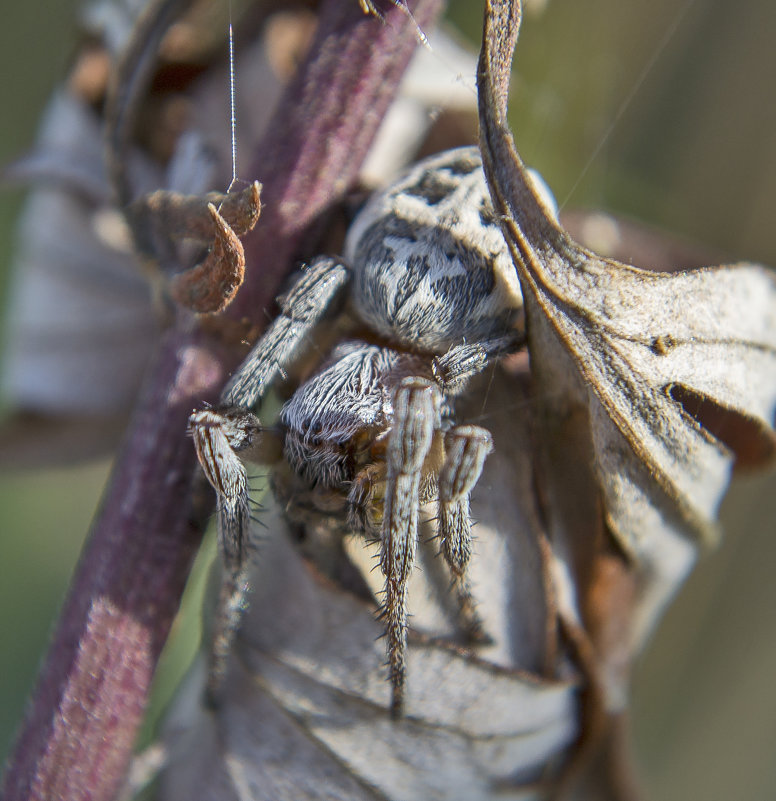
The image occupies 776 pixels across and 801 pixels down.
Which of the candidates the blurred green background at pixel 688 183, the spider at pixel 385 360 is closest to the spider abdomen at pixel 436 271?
the spider at pixel 385 360

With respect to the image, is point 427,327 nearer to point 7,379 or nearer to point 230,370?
point 230,370

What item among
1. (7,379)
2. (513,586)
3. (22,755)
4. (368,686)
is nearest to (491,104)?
(513,586)

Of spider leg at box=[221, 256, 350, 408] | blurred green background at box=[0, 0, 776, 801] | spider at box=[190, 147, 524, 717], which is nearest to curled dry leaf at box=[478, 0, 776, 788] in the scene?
spider at box=[190, 147, 524, 717]

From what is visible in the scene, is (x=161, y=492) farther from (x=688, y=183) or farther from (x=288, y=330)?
(x=688, y=183)

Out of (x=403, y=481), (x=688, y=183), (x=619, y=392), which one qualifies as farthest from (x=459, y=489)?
(x=688, y=183)

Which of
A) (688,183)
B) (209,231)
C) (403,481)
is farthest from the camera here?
(688,183)

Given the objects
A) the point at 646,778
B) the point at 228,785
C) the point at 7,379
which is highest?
the point at 7,379
